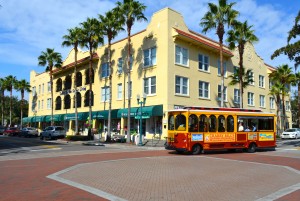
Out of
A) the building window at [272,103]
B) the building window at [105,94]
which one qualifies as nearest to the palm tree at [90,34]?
the building window at [105,94]

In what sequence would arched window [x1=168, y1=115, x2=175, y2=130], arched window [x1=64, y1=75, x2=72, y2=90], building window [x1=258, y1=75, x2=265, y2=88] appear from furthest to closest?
arched window [x1=64, y1=75, x2=72, y2=90] < building window [x1=258, y1=75, x2=265, y2=88] < arched window [x1=168, y1=115, x2=175, y2=130]

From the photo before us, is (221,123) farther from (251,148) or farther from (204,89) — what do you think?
(204,89)

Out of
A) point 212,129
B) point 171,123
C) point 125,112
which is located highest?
point 125,112

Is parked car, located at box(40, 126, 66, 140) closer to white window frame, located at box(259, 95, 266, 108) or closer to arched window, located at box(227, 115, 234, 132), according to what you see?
arched window, located at box(227, 115, 234, 132)

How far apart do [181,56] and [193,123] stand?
49.0ft

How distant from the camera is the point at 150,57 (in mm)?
34000

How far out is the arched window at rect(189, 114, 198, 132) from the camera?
19.7 metres

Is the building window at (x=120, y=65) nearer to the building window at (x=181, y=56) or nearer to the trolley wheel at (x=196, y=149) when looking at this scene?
the building window at (x=181, y=56)

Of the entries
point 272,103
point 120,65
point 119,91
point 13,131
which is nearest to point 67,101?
point 13,131

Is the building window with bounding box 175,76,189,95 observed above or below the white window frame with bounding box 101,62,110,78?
below

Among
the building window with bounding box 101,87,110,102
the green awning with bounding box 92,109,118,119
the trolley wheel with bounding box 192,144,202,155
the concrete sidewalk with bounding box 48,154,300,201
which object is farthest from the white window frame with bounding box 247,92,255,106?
the concrete sidewalk with bounding box 48,154,300,201

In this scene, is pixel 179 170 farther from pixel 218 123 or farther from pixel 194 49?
pixel 194 49

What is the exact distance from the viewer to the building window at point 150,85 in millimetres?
33375

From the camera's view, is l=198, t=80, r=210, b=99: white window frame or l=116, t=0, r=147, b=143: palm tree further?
l=198, t=80, r=210, b=99: white window frame
